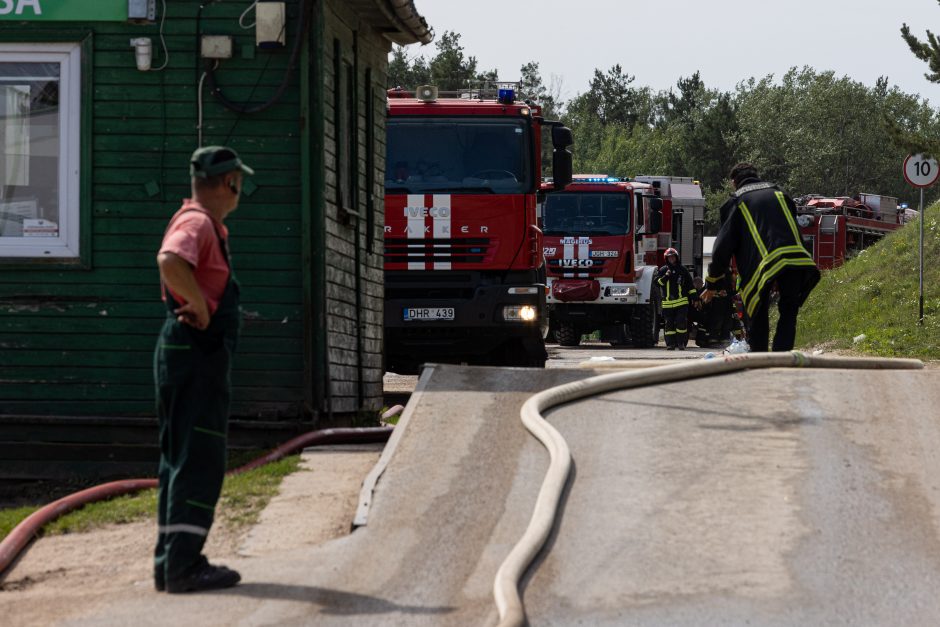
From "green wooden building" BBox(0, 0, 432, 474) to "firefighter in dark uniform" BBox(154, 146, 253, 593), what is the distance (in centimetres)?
413

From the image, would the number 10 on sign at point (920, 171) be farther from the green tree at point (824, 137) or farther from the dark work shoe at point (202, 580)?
the green tree at point (824, 137)

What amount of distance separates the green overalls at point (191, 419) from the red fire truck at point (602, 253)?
1990cm

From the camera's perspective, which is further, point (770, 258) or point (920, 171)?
point (920, 171)

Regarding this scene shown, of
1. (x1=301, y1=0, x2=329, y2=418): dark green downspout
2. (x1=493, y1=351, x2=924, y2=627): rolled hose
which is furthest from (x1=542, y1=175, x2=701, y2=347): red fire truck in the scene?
(x1=301, y1=0, x2=329, y2=418): dark green downspout

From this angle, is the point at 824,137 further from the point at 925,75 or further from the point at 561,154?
the point at 561,154

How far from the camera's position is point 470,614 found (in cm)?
598

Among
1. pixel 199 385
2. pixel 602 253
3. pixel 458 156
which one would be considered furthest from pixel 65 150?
pixel 602 253

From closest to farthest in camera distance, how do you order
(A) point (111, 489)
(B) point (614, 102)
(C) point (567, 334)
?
(A) point (111, 489)
(C) point (567, 334)
(B) point (614, 102)

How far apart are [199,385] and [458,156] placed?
31.7ft

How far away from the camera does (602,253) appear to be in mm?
27156

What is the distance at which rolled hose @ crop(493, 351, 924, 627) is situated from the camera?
20.0 ft

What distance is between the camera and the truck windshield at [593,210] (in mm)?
26828

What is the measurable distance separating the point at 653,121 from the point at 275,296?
132486mm

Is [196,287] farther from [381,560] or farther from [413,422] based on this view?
[413,422]
